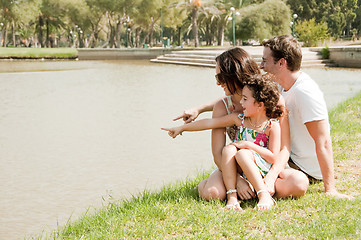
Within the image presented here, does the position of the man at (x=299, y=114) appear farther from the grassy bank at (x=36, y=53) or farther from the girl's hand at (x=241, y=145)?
the grassy bank at (x=36, y=53)

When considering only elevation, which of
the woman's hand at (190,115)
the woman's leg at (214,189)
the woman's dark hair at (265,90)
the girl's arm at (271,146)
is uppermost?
the woman's dark hair at (265,90)

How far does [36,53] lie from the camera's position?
42.5m

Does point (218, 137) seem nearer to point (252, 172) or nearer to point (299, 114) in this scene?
point (252, 172)

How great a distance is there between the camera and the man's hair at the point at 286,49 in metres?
3.53

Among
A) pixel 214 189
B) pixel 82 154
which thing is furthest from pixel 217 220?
pixel 82 154

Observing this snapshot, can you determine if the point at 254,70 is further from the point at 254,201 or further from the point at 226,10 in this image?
the point at 226,10

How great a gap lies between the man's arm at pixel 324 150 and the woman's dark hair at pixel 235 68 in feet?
1.99

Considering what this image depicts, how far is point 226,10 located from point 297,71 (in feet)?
159

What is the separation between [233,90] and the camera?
11.9 feet

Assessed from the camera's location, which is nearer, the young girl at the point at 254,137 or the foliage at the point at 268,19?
the young girl at the point at 254,137

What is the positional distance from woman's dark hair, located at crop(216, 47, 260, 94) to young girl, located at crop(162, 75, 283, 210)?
13cm

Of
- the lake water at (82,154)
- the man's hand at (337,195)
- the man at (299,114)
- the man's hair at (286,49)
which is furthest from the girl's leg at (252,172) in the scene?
the lake water at (82,154)

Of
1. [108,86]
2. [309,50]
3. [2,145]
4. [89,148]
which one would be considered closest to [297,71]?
[89,148]

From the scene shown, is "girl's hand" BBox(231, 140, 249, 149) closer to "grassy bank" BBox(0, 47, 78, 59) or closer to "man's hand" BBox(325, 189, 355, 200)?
"man's hand" BBox(325, 189, 355, 200)
